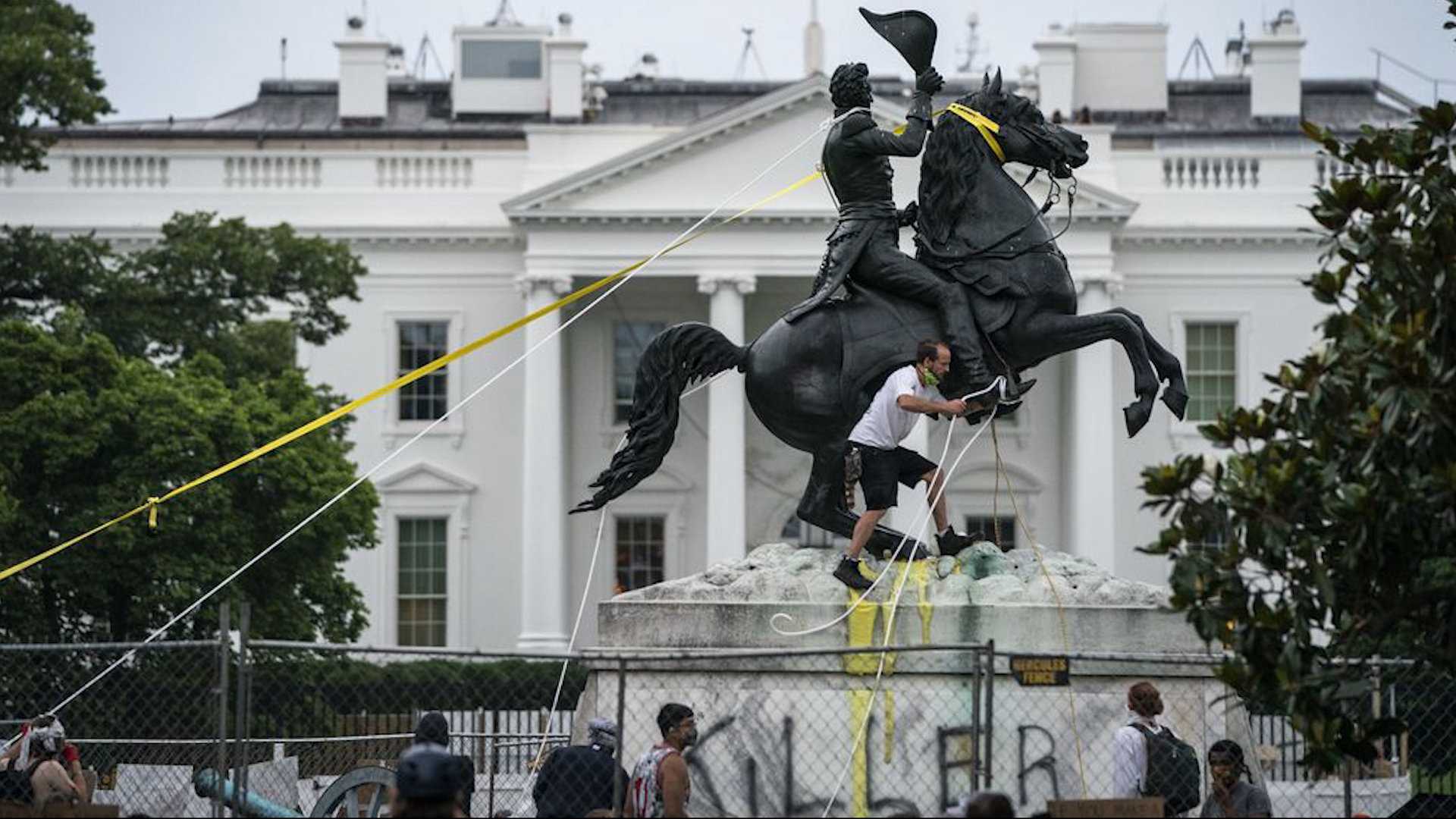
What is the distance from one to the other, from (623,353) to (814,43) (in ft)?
37.7

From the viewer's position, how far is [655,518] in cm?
5884

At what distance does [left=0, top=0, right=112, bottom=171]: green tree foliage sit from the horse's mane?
69.2 feet

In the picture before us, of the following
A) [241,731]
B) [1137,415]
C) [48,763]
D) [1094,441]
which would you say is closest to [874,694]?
[1137,415]

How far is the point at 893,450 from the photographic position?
14.4 m

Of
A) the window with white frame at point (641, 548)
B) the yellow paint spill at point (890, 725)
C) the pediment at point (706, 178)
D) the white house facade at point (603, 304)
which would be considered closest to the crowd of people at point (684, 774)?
the yellow paint spill at point (890, 725)

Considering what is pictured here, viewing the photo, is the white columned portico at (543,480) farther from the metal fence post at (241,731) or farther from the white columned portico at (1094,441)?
the metal fence post at (241,731)

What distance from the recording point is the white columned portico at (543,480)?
2212 inches

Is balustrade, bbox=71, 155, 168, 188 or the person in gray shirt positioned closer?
the person in gray shirt

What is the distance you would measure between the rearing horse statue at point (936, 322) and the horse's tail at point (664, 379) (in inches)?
0.6

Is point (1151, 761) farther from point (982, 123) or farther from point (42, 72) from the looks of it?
point (42, 72)

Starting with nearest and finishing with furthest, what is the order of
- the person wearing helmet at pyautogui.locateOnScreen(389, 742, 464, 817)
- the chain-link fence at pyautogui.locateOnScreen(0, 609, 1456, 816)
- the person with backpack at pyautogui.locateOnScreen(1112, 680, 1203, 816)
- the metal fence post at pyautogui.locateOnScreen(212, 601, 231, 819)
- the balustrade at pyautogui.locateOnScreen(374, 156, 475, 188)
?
the person wearing helmet at pyautogui.locateOnScreen(389, 742, 464, 817) < the metal fence post at pyautogui.locateOnScreen(212, 601, 231, 819) < the chain-link fence at pyautogui.locateOnScreen(0, 609, 1456, 816) < the person with backpack at pyautogui.locateOnScreen(1112, 680, 1203, 816) < the balustrade at pyautogui.locateOnScreen(374, 156, 475, 188)

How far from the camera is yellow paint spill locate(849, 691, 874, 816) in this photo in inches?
534

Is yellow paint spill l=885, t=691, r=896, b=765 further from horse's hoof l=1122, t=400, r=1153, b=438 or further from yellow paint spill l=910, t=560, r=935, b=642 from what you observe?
horse's hoof l=1122, t=400, r=1153, b=438

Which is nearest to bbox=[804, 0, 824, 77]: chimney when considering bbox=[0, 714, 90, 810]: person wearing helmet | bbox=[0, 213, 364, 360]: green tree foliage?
bbox=[0, 213, 364, 360]: green tree foliage
